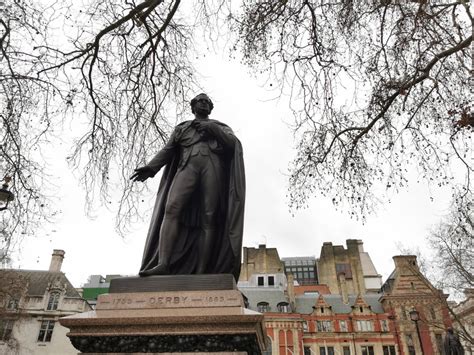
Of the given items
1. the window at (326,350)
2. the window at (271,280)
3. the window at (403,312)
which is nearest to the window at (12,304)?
the window at (326,350)

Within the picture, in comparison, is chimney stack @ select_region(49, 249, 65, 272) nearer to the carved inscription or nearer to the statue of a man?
the statue of a man

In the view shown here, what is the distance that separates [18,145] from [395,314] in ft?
117

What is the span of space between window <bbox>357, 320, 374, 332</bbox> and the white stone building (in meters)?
22.9

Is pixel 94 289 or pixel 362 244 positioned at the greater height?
pixel 362 244

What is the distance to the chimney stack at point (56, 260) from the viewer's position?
3502cm

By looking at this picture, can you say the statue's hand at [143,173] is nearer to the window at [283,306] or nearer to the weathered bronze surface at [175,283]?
the weathered bronze surface at [175,283]

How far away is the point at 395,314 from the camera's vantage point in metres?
35.4

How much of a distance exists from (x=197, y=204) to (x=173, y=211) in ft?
1.34

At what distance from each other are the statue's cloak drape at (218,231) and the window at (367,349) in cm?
3464

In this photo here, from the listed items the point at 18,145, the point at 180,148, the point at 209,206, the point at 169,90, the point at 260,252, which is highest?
the point at 260,252

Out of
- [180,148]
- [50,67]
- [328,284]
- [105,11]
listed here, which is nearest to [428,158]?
[180,148]

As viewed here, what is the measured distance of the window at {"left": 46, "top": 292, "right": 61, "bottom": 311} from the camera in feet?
97.1

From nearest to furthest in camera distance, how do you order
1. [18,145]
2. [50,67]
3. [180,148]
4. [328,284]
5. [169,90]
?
[180,148]
[18,145]
[50,67]
[169,90]
[328,284]

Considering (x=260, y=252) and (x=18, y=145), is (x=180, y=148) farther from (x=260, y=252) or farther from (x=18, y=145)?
(x=260, y=252)
